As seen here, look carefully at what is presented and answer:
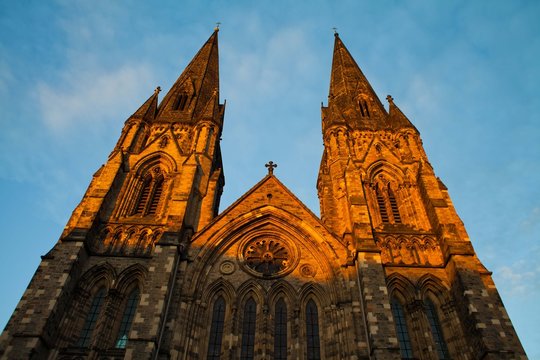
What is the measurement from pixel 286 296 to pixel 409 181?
30.5 ft

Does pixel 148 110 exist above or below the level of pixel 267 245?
above

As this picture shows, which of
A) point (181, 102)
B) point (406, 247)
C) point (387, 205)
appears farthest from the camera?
point (181, 102)

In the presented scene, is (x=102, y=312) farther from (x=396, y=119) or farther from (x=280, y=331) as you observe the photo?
(x=396, y=119)

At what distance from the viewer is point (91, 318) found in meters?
16.2

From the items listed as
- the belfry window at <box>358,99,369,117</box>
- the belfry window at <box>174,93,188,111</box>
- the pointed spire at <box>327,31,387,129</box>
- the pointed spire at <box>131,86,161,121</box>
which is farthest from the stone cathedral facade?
the belfry window at <box>358,99,369,117</box>

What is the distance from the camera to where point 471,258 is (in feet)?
56.6

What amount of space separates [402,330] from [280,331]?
4.41 meters

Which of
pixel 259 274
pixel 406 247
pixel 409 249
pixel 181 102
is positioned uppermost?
pixel 181 102

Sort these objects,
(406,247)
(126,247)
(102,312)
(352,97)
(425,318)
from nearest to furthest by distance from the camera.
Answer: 1. (102,312)
2. (425,318)
3. (126,247)
4. (406,247)
5. (352,97)

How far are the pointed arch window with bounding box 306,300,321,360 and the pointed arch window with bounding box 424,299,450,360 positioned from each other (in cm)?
410

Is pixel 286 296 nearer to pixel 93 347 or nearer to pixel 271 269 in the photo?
pixel 271 269

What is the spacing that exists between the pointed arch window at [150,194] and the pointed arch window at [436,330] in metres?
12.4

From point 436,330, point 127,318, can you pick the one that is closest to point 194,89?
point 127,318

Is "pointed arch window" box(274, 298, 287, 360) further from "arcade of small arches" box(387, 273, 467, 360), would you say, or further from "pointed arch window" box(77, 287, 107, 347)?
"pointed arch window" box(77, 287, 107, 347)
